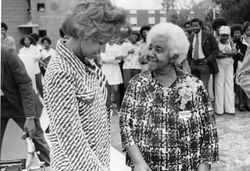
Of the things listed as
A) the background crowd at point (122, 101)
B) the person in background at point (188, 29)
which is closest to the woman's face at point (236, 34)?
the person in background at point (188, 29)

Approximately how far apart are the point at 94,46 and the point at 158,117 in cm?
87

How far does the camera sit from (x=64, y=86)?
1469 mm

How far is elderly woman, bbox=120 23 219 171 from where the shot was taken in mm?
2273

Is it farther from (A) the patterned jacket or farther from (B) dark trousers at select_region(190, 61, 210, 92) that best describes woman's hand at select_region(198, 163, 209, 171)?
(B) dark trousers at select_region(190, 61, 210, 92)

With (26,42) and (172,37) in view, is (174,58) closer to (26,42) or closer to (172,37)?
(172,37)

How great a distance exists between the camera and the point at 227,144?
5.49 metres

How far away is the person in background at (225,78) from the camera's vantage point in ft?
24.3

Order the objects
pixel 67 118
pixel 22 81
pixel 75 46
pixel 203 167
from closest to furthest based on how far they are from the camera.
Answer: pixel 67 118 → pixel 75 46 → pixel 203 167 → pixel 22 81

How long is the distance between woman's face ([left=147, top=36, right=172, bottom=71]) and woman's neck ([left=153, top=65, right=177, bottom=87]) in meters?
0.03

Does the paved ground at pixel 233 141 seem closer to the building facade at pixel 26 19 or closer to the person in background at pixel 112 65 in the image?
the person in background at pixel 112 65

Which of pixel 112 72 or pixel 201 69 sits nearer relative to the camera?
pixel 201 69

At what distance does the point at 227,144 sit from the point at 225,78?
2461 mm

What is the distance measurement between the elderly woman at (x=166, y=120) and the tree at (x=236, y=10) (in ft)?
94.9

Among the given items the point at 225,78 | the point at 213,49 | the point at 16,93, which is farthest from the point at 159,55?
the point at 225,78
